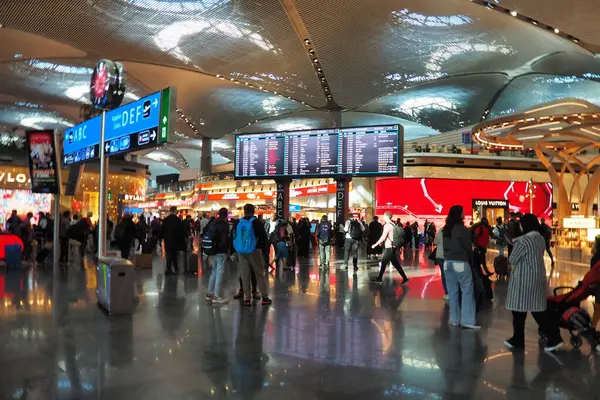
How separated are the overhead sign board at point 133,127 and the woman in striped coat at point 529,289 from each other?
4.58 metres

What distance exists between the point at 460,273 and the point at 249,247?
3.05m

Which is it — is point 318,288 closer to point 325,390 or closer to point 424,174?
point 325,390

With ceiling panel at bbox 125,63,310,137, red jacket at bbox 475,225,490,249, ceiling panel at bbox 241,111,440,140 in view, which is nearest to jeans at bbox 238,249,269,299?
red jacket at bbox 475,225,490,249

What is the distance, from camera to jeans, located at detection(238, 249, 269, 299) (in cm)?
806

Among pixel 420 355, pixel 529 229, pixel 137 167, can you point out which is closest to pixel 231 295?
pixel 420 355

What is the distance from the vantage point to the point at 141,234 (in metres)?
16.5

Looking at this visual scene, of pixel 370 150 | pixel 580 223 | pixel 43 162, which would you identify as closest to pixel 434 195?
pixel 580 223

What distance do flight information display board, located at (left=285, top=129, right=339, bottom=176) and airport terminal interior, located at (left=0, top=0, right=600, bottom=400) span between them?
0.08 metres

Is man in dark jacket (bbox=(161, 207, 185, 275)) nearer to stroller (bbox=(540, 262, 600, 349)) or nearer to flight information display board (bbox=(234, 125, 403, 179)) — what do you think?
flight information display board (bbox=(234, 125, 403, 179))

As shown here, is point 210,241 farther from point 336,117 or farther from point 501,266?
point 336,117

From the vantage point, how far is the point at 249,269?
8.23m

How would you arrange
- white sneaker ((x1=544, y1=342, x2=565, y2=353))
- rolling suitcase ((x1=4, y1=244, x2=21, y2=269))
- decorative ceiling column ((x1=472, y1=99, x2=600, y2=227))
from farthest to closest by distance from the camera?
decorative ceiling column ((x1=472, y1=99, x2=600, y2=227)) < rolling suitcase ((x1=4, y1=244, x2=21, y2=269)) < white sneaker ((x1=544, y1=342, x2=565, y2=353))

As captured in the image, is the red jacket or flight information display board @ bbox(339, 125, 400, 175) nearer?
the red jacket

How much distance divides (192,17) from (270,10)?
346 cm
